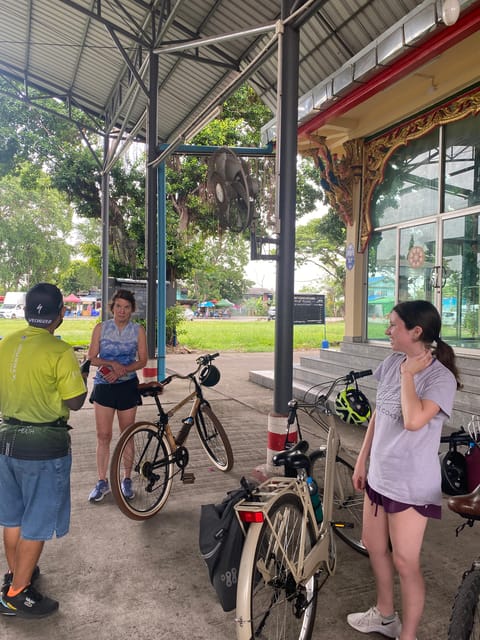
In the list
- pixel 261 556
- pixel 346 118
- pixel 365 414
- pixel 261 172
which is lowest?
pixel 261 556

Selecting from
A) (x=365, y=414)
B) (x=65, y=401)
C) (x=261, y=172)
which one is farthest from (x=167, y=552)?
(x=261, y=172)

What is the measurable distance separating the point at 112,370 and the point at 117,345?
23cm

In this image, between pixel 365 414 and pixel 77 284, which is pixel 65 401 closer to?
pixel 365 414

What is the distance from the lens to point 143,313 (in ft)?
33.3

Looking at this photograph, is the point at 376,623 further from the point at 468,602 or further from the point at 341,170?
the point at 341,170

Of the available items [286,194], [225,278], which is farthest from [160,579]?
[225,278]

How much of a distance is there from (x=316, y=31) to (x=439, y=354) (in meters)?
6.76

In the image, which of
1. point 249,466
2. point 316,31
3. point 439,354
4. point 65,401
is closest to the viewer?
point 439,354

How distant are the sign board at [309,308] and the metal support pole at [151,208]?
5.23 m

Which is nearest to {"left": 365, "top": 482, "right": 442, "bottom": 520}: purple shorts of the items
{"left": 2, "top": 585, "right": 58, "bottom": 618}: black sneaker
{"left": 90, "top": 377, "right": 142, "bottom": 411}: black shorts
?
{"left": 2, "top": 585, "right": 58, "bottom": 618}: black sneaker

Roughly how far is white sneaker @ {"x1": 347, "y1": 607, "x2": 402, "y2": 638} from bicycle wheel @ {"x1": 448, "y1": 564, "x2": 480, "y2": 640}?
631 millimetres

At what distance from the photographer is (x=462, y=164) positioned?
7059 mm

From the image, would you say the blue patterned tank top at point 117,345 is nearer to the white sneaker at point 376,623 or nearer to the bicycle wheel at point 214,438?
the bicycle wheel at point 214,438

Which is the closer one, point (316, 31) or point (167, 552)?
point (167, 552)
